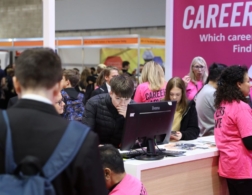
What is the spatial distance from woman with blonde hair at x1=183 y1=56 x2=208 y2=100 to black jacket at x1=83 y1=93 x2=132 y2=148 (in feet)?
7.80

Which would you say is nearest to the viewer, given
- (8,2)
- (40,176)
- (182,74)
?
(40,176)

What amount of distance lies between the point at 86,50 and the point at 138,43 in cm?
353

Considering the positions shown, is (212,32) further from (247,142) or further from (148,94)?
(247,142)

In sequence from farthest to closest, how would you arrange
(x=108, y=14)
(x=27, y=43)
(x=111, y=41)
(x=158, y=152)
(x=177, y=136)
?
(x=108, y=14), (x=27, y=43), (x=111, y=41), (x=177, y=136), (x=158, y=152)

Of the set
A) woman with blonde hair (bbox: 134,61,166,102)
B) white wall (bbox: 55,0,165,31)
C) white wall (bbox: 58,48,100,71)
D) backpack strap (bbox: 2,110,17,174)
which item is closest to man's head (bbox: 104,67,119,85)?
woman with blonde hair (bbox: 134,61,166,102)

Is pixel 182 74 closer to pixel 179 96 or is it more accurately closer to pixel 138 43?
pixel 179 96

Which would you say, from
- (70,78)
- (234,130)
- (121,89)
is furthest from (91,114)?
(70,78)

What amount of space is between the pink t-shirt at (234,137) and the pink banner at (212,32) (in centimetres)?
220

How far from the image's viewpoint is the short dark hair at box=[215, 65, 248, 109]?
4062 millimetres

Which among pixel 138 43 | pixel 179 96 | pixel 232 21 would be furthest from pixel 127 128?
pixel 138 43

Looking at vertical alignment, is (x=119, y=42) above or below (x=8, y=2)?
below

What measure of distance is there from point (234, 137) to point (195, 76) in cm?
232

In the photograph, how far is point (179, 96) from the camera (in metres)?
4.60

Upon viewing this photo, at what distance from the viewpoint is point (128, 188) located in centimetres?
285
